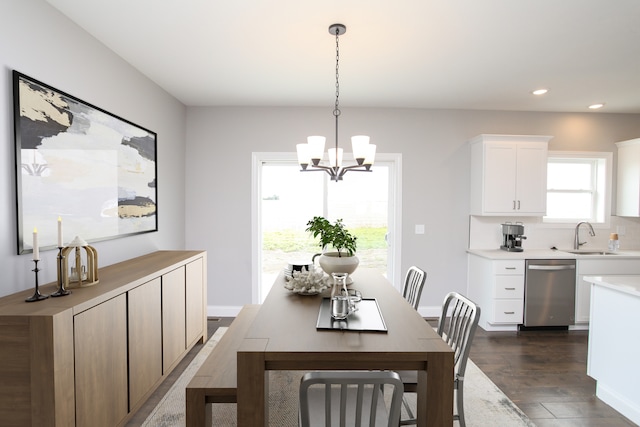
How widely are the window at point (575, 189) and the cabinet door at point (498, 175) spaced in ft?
2.70

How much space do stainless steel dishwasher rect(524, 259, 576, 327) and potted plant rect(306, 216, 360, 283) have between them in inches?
103

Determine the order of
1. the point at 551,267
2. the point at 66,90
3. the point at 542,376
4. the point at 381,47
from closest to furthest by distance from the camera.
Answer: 1. the point at 66,90
2. the point at 381,47
3. the point at 542,376
4. the point at 551,267

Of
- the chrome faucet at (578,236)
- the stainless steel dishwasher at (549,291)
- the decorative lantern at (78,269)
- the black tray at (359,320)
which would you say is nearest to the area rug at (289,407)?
the black tray at (359,320)

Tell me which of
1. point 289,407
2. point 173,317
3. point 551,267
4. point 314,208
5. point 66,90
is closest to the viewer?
point 66,90

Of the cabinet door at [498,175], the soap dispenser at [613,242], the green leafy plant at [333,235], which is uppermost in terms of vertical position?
the cabinet door at [498,175]

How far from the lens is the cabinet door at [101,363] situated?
1709 mm

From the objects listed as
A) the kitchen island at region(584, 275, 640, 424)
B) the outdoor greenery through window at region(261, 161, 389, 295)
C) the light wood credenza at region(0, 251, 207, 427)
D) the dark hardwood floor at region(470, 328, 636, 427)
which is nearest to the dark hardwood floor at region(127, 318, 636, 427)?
the dark hardwood floor at region(470, 328, 636, 427)

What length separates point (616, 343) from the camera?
2404mm

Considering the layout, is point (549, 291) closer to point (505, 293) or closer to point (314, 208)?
point (505, 293)

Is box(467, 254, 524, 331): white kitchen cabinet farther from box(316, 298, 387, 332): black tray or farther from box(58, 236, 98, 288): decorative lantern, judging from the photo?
box(58, 236, 98, 288): decorative lantern

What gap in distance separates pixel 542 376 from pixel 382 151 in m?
2.82

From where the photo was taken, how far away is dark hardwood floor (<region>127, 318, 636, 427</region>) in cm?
238

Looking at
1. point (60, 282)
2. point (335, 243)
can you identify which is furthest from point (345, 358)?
point (60, 282)

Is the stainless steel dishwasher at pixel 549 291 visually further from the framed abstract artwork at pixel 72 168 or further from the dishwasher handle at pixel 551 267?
the framed abstract artwork at pixel 72 168
